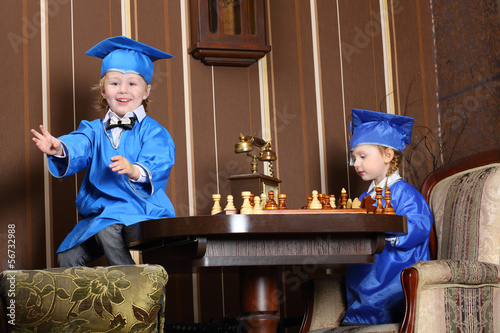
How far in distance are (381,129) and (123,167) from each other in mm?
1147

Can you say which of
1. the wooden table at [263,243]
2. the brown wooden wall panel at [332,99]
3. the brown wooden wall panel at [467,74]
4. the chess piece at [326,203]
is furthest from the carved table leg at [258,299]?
the brown wooden wall panel at [467,74]

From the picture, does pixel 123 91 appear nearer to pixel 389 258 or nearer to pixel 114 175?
pixel 114 175

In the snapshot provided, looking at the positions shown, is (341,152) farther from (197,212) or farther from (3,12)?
(3,12)

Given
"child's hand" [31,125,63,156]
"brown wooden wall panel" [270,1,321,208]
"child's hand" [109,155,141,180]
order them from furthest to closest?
"brown wooden wall panel" [270,1,321,208], "child's hand" [31,125,63,156], "child's hand" [109,155,141,180]

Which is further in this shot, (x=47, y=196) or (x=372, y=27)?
(x=372, y=27)

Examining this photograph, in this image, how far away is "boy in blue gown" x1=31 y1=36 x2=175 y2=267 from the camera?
240 centimetres

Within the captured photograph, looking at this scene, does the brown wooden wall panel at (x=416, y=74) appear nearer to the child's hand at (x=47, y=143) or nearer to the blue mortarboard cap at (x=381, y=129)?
the blue mortarboard cap at (x=381, y=129)

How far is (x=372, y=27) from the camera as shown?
4.00m

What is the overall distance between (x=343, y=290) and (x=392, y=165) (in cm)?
58

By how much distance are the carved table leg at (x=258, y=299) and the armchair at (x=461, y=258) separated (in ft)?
1.34

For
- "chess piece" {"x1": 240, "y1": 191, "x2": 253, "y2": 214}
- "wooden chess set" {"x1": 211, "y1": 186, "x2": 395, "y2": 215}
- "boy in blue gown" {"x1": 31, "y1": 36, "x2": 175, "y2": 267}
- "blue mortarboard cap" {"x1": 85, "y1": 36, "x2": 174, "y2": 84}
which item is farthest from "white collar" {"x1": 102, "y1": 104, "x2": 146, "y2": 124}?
"chess piece" {"x1": 240, "y1": 191, "x2": 253, "y2": 214}

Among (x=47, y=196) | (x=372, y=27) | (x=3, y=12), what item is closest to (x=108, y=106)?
(x=47, y=196)

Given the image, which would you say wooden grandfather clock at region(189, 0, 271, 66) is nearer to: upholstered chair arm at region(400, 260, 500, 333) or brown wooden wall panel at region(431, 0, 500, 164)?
brown wooden wall panel at region(431, 0, 500, 164)

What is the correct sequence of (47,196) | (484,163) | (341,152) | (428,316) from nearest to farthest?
(428,316)
(484,163)
(47,196)
(341,152)
